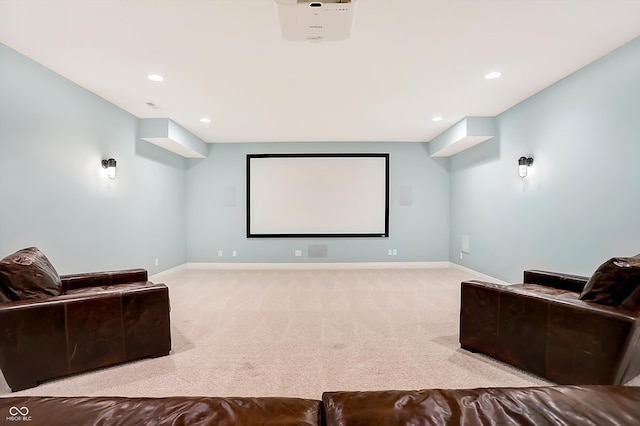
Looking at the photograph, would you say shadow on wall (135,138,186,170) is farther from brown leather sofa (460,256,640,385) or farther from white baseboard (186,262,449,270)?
brown leather sofa (460,256,640,385)

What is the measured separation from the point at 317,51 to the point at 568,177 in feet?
10.7

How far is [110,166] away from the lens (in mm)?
4094

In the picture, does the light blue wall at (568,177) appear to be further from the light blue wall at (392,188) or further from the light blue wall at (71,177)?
the light blue wall at (71,177)

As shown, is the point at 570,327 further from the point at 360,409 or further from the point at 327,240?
the point at 327,240

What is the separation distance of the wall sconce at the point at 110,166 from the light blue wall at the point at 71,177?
0.25ft

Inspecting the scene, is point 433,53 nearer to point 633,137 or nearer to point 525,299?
point 633,137

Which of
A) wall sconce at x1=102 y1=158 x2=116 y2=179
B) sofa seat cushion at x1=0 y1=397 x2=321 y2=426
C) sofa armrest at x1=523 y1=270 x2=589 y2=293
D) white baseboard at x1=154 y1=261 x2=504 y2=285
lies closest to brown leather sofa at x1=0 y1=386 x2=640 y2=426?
sofa seat cushion at x1=0 y1=397 x2=321 y2=426

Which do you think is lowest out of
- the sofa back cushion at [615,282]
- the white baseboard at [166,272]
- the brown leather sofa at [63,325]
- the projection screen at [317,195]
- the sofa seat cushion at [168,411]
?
the white baseboard at [166,272]

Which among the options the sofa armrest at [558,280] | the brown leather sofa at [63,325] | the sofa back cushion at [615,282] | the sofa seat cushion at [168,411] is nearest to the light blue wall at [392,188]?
the sofa armrest at [558,280]

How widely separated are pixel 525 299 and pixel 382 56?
8.38 ft

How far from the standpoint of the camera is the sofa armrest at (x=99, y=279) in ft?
9.36

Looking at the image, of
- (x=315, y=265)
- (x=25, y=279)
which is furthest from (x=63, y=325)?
(x=315, y=265)

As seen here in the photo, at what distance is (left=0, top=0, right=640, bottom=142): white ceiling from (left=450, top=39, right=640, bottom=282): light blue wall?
1.04ft

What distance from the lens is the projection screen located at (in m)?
6.55
